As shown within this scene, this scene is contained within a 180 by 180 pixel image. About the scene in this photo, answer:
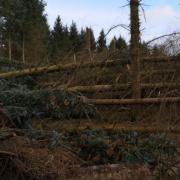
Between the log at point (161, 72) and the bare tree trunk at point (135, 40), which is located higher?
the bare tree trunk at point (135, 40)

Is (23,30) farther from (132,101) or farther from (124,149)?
(124,149)

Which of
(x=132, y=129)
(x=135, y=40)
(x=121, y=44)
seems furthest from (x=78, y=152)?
(x=121, y=44)

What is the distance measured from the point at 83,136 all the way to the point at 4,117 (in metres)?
1.35

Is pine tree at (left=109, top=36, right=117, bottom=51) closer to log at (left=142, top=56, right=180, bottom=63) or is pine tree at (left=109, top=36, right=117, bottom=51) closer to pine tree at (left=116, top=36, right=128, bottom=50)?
pine tree at (left=116, top=36, right=128, bottom=50)

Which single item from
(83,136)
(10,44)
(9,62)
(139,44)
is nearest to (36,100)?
(83,136)

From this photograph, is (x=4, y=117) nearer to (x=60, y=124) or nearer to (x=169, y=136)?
(x=60, y=124)

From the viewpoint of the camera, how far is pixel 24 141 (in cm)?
755

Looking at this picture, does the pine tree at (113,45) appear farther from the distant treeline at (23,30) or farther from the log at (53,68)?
the distant treeline at (23,30)

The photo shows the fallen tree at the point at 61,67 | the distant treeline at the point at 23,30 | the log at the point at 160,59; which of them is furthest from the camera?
A: the distant treeline at the point at 23,30

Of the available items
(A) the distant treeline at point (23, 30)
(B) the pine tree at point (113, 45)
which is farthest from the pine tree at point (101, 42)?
(A) the distant treeline at point (23, 30)

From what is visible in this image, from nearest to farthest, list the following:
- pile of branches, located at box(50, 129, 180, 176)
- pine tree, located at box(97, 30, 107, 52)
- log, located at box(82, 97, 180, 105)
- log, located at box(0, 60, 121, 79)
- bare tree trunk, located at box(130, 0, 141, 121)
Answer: pile of branches, located at box(50, 129, 180, 176) < log, located at box(82, 97, 180, 105) < bare tree trunk, located at box(130, 0, 141, 121) < log, located at box(0, 60, 121, 79) < pine tree, located at box(97, 30, 107, 52)

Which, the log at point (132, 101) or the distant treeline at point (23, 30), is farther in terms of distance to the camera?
the distant treeline at point (23, 30)

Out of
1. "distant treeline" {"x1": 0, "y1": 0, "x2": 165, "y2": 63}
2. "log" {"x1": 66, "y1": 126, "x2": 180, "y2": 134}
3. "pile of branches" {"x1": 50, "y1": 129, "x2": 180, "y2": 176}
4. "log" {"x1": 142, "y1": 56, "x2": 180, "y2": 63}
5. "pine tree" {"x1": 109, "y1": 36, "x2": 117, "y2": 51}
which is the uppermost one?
"distant treeline" {"x1": 0, "y1": 0, "x2": 165, "y2": 63}

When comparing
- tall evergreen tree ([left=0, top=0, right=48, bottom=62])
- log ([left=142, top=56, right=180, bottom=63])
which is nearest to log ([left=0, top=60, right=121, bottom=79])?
A: log ([left=142, top=56, right=180, bottom=63])
